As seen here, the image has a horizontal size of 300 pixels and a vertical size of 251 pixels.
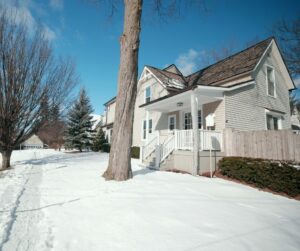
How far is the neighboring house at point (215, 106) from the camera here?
9.62 metres

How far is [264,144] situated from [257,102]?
14.7ft


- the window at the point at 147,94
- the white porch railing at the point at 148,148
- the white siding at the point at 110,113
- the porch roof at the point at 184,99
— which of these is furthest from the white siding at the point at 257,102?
the white siding at the point at 110,113

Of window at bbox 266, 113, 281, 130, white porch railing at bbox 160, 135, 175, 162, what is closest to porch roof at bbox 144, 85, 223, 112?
white porch railing at bbox 160, 135, 175, 162

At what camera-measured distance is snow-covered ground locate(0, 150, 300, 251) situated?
256 cm

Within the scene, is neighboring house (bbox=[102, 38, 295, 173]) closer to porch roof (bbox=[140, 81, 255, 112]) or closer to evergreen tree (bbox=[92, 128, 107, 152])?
porch roof (bbox=[140, 81, 255, 112])

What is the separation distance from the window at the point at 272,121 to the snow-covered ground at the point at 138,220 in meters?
9.65

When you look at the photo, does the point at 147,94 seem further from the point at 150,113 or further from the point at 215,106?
the point at 215,106

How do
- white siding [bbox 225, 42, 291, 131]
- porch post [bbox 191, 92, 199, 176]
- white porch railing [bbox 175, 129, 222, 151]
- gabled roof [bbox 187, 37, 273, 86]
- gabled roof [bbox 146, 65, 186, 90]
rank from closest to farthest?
porch post [bbox 191, 92, 199, 176]
white porch railing [bbox 175, 129, 222, 151]
white siding [bbox 225, 42, 291, 131]
gabled roof [bbox 187, 37, 273, 86]
gabled roof [bbox 146, 65, 186, 90]

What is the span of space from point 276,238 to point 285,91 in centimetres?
1541

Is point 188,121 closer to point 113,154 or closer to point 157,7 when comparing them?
point 157,7

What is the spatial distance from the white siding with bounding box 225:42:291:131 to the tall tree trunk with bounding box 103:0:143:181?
627 centimetres

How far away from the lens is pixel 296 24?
1616cm

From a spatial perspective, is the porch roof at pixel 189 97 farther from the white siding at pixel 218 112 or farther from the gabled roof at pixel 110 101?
the gabled roof at pixel 110 101

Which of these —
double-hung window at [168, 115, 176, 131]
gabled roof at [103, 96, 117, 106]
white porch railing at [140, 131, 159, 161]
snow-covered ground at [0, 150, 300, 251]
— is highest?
gabled roof at [103, 96, 117, 106]
